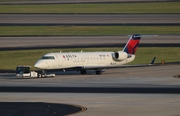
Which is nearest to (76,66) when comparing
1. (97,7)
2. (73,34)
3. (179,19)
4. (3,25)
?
(73,34)

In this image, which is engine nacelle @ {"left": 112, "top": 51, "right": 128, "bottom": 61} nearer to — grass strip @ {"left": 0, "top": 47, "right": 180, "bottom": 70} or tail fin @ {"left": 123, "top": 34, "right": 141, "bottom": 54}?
tail fin @ {"left": 123, "top": 34, "right": 141, "bottom": 54}

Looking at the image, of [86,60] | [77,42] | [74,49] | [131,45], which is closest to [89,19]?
[77,42]

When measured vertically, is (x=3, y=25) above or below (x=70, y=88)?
above

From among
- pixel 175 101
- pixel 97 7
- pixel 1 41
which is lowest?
pixel 175 101

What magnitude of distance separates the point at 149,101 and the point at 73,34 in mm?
66965

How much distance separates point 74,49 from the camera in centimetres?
9881

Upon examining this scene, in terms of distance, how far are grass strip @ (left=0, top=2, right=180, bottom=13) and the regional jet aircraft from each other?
66614 mm

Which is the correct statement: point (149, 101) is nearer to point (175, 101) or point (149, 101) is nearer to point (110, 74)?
point (175, 101)

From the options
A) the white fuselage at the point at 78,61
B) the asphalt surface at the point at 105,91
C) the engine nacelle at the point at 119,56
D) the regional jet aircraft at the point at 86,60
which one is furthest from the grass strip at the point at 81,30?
the white fuselage at the point at 78,61

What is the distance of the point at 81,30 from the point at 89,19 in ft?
44.1

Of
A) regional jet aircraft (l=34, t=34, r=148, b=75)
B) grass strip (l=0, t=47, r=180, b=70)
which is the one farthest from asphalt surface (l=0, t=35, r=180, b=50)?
regional jet aircraft (l=34, t=34, r=148, b=75)

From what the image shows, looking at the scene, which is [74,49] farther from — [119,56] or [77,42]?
[119,56]

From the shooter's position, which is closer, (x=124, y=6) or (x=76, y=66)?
(x=76, y=66)

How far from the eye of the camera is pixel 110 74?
8050cm
